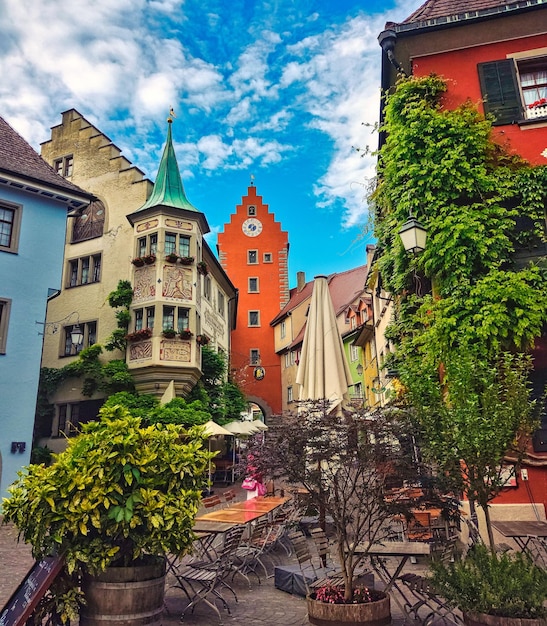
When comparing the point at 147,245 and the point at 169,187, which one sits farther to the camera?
the point at 169,187

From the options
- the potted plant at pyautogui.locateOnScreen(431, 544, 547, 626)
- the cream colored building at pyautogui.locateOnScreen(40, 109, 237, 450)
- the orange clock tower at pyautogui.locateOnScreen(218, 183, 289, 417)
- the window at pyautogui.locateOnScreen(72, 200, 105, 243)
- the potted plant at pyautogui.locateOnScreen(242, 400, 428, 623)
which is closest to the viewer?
the potted plant at pyautogui.locateOnScreen(431, 544, 547, 626)

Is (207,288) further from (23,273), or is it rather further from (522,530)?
(522,530)

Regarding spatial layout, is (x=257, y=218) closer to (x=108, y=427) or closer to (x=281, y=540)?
(x=281, y=540)

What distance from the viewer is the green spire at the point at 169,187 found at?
22.8 meters

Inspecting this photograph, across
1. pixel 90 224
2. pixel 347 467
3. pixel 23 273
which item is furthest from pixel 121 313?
pixel 347 467

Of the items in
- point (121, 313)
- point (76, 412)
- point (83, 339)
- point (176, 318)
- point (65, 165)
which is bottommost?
point (76, 412)

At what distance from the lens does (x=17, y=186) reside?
1644cm

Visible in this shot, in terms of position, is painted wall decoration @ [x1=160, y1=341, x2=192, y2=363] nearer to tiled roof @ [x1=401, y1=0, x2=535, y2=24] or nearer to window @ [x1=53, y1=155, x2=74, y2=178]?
window @ [x1=53, y1=155, x2=74, y2=178]

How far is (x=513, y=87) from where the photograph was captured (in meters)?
11.3

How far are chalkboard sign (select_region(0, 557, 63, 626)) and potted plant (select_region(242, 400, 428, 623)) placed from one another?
2124 millimetres

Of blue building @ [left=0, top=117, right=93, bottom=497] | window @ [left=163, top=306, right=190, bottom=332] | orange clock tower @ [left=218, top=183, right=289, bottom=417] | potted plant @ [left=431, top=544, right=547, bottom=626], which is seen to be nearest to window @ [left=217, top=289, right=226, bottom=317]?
window @ [left=163, top=306, right=190, bottom=332]

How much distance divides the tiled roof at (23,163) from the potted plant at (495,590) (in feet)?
53.8

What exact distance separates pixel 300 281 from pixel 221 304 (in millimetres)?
18646

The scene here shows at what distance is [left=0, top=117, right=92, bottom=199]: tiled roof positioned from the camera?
16.6 metres
